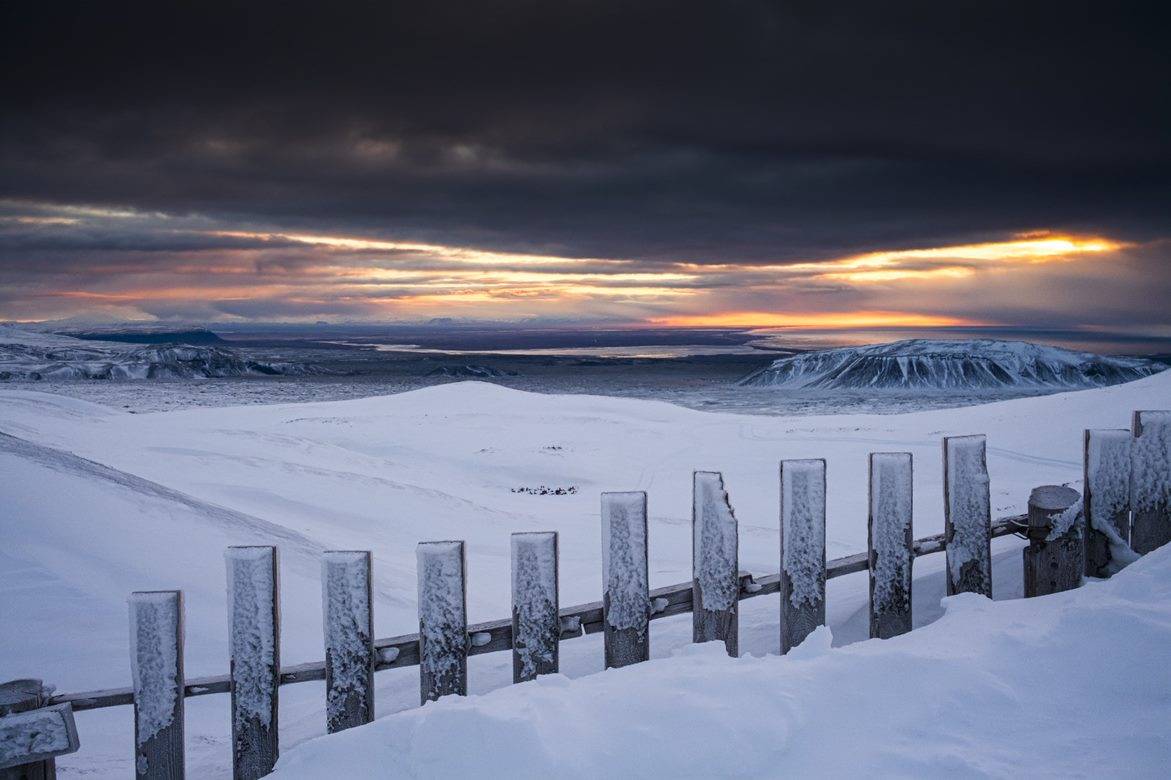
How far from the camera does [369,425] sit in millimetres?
20484

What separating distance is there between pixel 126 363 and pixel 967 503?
351 ft

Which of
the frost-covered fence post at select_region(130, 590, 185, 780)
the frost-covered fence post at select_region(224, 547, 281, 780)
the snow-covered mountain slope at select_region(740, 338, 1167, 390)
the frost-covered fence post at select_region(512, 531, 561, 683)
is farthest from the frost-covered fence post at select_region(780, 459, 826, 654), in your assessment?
the snow-covered mountain slope at select_region(740, 338, 1167, 390)

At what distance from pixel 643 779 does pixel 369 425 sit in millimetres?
18680

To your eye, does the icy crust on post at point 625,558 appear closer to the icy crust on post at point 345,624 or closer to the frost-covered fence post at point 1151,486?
the icy crust on post at point 345,624

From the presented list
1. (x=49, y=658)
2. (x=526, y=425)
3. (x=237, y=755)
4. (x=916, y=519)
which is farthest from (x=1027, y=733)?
(x=526, y=425)

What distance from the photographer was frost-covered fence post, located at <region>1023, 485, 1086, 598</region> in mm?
4027

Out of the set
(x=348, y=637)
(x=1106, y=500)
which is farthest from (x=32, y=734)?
(x=1106, y=500)

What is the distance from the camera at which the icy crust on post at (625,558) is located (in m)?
3.22

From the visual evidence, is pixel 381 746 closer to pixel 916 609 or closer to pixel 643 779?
pixel 643 779

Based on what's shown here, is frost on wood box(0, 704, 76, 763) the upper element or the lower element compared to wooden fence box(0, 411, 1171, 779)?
lower

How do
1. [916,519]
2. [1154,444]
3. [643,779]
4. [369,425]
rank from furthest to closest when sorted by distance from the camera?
1. [369,425]
2. [916,519]
3. [1154,444]
4. [643,779]

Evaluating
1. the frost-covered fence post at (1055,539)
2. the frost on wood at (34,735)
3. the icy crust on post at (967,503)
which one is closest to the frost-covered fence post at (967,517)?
the icy crust on post at (967,503)

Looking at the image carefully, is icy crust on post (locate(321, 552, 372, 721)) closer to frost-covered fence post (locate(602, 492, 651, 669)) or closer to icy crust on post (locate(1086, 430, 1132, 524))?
frost-covered fence post (locate(602, 492, 651, 669))

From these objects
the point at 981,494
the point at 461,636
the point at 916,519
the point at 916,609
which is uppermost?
the point at 981,494
